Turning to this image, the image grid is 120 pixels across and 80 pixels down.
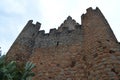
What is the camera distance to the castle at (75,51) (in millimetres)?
8984

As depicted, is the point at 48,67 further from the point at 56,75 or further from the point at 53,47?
the point at 53,47

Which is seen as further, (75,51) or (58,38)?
(58,38)

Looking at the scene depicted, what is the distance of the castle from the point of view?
8.98 meters

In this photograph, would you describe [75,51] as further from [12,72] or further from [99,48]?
[12,72]

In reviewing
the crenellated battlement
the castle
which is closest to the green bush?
the castle

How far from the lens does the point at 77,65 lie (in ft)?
34.7

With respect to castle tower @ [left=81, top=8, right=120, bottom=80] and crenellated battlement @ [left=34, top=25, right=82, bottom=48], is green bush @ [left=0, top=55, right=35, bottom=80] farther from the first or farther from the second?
crenellated battlement @ [left=34, top=25, right=82, bottom=48]

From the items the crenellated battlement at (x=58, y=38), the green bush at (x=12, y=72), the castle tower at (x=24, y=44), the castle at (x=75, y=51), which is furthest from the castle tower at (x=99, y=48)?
the castle tower at (x=24, y=44)

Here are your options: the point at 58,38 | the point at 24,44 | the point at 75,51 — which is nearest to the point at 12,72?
the point at 75,51

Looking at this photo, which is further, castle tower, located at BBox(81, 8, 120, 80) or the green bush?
castle tower, located at BBox(81, 8, 120, 80)

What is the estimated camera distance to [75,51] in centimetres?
1142

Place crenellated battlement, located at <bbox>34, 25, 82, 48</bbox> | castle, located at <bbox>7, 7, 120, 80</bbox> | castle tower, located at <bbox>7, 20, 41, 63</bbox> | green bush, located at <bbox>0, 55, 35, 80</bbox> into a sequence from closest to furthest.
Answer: green bush, located at <bbox>0, 55, 35, 80</bbox> → castle, located at <bbox>7, 7, 120, 80</bbox> → castle tower, located at <bbox>7, 20, 41, 63</bbox> → crenellated battlement, located at <bbox>34, 25, 82, 48</bbox>

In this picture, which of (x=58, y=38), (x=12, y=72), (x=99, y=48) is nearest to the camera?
(x=12, y=72)

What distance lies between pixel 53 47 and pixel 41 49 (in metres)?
0.94
